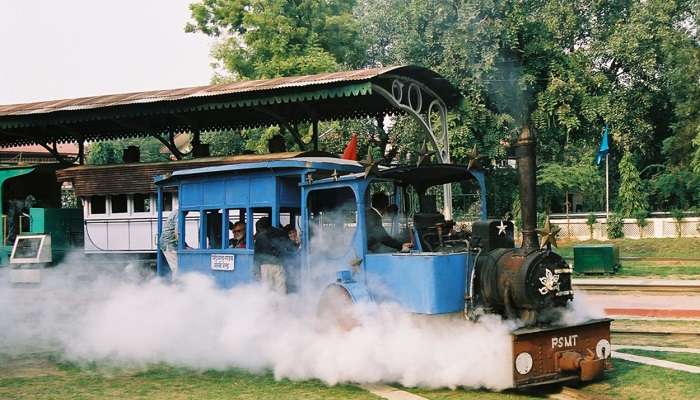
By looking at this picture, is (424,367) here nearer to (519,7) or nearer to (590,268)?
(590,268)

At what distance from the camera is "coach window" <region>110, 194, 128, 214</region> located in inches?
687

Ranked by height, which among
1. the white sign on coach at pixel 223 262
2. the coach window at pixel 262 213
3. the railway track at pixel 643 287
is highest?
the coach window at pixel 262 213

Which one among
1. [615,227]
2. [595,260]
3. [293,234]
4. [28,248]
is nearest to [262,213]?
[293,234]

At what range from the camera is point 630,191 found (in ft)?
119

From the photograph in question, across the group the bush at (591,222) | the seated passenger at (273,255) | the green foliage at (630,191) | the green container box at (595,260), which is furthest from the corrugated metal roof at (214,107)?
the green foliage at (630,191)

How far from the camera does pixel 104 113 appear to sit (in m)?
17.2

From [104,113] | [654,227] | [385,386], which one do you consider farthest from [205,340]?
[654,227]

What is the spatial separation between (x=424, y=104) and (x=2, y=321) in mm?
10175

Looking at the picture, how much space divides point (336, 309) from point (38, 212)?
12.3 meters

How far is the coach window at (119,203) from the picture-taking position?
1744 centimetres

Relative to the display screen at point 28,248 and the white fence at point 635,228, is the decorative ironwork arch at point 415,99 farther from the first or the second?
the white fence at point 635,228

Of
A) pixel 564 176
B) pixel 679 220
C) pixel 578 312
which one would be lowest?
pixel 578 312

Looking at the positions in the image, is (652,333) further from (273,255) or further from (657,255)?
(657,255)

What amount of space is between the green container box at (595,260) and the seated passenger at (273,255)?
552 inches
